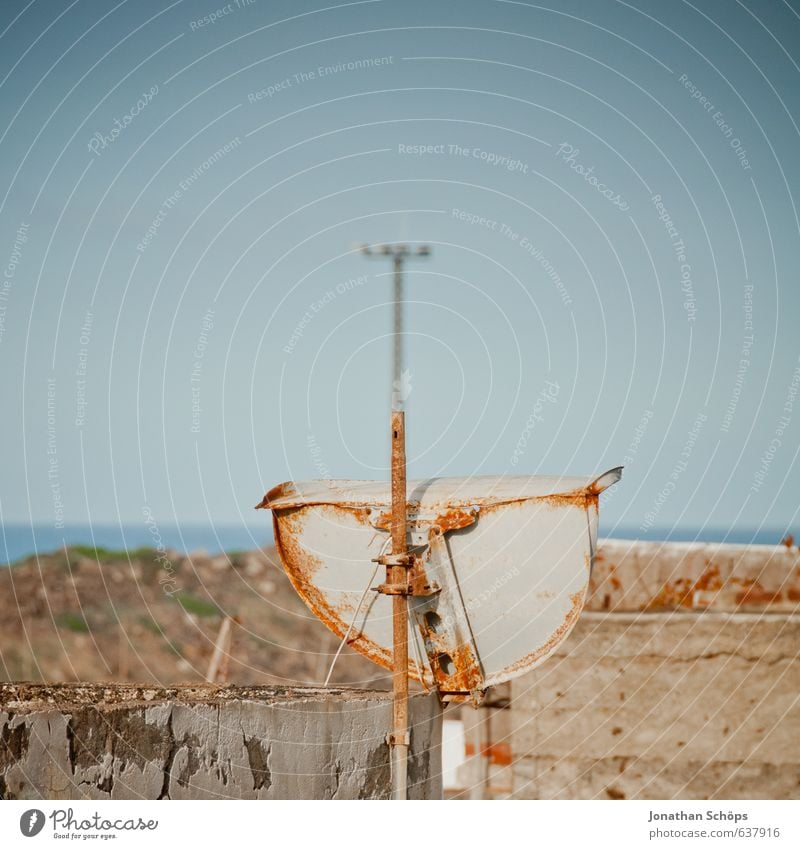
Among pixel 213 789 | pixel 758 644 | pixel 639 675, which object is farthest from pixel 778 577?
pixel 213 789

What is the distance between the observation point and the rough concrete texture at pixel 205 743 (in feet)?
11.1

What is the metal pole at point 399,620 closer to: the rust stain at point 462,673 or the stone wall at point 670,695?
the rust stain at point 462,673

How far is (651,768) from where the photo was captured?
24.3 ft

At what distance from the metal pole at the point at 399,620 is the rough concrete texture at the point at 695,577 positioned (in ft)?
10.8

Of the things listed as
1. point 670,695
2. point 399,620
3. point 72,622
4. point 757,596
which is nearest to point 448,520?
point 399,620

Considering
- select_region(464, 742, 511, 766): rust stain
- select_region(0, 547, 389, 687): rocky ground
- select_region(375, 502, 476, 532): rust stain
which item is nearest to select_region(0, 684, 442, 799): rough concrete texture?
select_region(375, 502, 476, 532): rust stain

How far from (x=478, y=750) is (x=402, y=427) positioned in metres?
4.23

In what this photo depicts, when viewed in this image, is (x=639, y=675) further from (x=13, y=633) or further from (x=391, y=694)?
(x=13, y=633)

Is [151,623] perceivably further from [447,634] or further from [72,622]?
[447,634]

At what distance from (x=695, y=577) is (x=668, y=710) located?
89 centimetres

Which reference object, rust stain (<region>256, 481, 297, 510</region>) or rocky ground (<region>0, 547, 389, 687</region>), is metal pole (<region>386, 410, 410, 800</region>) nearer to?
rust stain (<region>256, 481, 297, 510</region>)

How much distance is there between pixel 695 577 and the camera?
755 cm

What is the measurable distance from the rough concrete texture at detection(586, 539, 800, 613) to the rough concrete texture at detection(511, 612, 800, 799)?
4.0 inches

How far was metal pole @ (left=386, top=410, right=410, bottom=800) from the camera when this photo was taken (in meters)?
4.33
